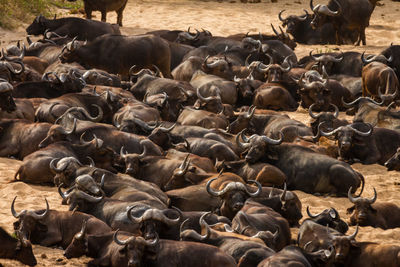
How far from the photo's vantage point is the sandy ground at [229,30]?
10758mm

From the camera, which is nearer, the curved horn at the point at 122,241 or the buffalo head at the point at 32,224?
the curved horn at the point at 122,241

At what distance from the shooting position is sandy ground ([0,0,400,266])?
10.8 metres

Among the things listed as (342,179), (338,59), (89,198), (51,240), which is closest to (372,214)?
(342,179)

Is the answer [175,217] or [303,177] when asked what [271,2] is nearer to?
[303,177]

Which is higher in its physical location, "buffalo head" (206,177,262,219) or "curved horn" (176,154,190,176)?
"buffalo head" (206,177,262,219)

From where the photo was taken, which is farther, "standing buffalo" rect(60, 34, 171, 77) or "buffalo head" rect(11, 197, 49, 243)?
"standing buffalo" rect(60, 34, 171, 77)

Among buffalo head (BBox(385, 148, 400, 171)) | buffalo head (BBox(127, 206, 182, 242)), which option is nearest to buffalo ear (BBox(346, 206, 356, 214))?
buffalo head (BBox(385, 148, 400, 171))

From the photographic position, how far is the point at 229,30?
25516 mm

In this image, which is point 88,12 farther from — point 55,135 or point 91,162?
point 91,162

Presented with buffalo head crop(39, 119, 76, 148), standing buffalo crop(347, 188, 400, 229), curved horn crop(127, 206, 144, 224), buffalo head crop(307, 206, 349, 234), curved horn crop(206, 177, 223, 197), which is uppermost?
curved horn crop(127, 206, 144, 224)

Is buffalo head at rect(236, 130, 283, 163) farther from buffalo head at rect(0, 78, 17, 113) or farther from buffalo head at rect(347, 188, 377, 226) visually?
buffalo head at rect(0, 78, 17, 113)

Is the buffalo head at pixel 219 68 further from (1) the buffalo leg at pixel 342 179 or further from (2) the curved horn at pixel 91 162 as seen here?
(2) the curved horn at pixel 91 162

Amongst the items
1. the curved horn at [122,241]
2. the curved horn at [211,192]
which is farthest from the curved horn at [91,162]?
the curved horn at [122,241]

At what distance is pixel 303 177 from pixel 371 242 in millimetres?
3009
